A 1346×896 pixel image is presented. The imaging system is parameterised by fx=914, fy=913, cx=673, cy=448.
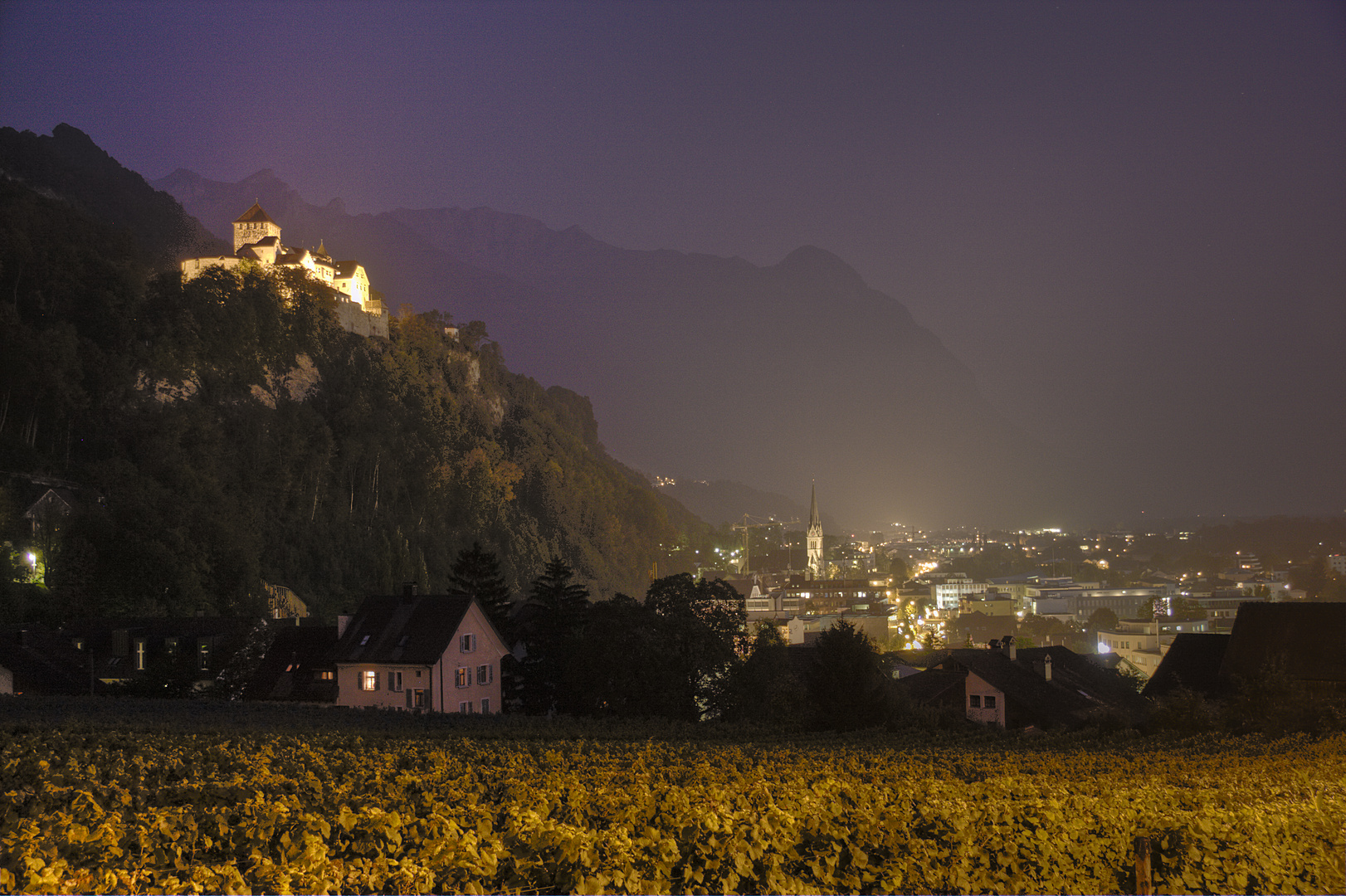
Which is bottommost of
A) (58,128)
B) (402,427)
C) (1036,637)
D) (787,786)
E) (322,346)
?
(1036,637)

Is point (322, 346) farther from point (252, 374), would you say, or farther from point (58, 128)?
point (58, 128)

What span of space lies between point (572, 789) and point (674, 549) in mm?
155994

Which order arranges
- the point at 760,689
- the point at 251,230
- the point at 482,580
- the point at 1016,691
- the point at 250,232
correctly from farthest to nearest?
1. the point at 251,230
2. the point at 250,232
3. the point at 482,580
4. the point at 1016,691
5. the point at 760,689

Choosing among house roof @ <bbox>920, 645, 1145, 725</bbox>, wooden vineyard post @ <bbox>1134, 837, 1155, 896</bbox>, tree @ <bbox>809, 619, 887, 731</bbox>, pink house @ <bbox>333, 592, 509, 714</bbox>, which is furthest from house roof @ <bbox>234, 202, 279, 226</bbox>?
wooden vineyard post @ <bbox>1134, 837, 1155, 896</bbox>

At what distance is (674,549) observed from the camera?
164m

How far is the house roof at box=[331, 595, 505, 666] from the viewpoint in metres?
38.3

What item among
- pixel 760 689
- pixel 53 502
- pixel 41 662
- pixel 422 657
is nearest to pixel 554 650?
pixel 422 657

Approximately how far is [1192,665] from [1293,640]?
5.80 meters

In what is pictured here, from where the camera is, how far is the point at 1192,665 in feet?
128

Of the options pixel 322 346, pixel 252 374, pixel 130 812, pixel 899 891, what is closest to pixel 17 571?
pixel 252 374

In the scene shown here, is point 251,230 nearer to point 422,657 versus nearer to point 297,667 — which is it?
point 297,667

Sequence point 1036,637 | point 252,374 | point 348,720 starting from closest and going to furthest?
1. point 348,720
2. point 252,374
3. point 1036,637

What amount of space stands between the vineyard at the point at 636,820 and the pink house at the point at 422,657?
22.9 meters

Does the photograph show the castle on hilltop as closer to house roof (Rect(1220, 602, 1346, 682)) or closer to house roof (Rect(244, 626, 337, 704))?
house roof (Rect(244, 626, 337, 704))
